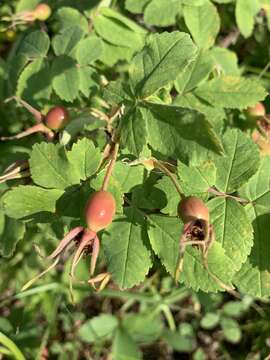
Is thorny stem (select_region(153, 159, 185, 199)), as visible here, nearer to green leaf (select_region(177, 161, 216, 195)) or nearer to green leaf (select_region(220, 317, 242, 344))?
green leaf (select_region(177, 161, 216, 195))

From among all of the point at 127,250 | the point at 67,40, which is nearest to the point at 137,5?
the point at 67,40

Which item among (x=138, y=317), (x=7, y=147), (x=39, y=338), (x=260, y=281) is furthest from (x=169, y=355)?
(x=260, y=281)

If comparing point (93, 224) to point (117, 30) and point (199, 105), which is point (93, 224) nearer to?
point (199, 105)

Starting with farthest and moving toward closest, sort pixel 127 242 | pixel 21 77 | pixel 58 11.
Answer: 1. pixel 58 11
2. pixel 21 77
3. pixel 127 242

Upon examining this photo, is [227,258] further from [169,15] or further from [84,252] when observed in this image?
[169,15]

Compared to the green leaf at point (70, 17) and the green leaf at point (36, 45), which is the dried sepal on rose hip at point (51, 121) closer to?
the green leaf at point (36, 45)

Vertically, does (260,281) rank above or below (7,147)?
above
